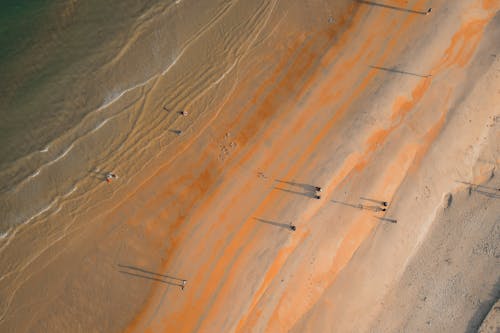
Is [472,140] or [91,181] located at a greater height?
[472,140]

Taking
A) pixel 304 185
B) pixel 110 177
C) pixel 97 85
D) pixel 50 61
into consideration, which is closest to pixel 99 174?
pixel 110 177

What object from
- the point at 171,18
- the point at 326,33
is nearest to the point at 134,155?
the point at 171,18

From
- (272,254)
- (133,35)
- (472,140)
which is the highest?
(472,140)

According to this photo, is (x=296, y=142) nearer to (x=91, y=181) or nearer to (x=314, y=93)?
(x=314, y=93)

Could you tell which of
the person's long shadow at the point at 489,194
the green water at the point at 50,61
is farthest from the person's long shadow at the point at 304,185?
the green water at the point at 50,61

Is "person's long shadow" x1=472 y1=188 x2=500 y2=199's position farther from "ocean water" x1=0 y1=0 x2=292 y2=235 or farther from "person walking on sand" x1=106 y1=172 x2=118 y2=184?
"person walking on sand" x1=106 y1=172 x2=118 y2=184

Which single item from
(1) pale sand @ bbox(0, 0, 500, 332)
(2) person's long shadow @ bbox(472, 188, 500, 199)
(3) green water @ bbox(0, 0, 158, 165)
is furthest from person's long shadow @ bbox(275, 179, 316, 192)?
(3) green water @ bbox(0, 0, 158, 165)

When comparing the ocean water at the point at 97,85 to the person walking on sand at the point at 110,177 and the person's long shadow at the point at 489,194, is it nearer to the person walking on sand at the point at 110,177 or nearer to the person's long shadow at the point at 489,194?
the person walking on sand at the point at 110,177
